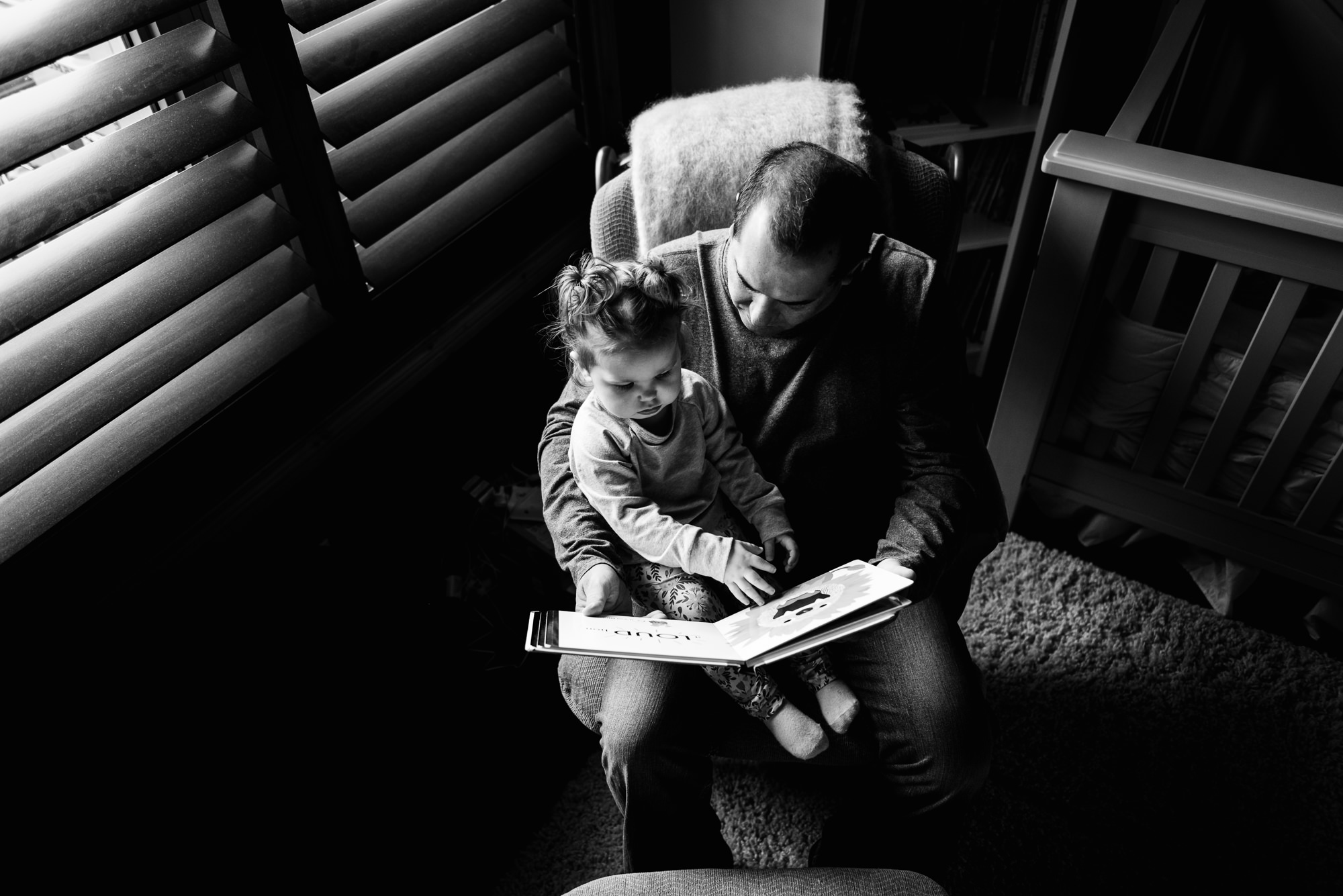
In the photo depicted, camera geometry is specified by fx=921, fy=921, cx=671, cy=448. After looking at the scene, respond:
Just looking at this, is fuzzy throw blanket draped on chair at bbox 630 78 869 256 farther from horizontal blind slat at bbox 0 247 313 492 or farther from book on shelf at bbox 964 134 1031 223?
book on shelf at bbox 964 134 1031 223

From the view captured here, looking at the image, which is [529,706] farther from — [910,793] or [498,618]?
[910,793]

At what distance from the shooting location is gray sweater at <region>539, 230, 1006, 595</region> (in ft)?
4.24

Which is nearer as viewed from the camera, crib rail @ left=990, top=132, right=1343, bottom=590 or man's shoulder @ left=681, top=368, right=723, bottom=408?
man's shoulder @ left=681, top=368, right=723, bottom=408

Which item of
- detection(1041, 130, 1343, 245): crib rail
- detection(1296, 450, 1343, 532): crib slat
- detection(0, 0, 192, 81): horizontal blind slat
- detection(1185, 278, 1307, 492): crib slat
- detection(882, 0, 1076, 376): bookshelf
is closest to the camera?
detection(0, 0, 192, 81): horizontal blind slat

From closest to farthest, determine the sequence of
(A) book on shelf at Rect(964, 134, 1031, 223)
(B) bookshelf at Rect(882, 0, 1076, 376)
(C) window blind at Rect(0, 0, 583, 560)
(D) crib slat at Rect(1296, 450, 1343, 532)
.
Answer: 1. (C) window blind at Rect(0, 0, 583, 560)
2. (D) crib slat at Rect(1296, 450, 1343, 532)
3. (B) bookshelf at Rect(882, 0, 1076, 376)
4. (A) book on shelf at Rect(964, 134, 1031, 223)

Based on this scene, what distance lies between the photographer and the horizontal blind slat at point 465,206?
5.31 ft

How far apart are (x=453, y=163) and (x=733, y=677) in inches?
41.1

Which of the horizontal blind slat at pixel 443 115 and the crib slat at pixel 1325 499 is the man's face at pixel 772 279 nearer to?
the horizontal blind slat at pixel 443 115

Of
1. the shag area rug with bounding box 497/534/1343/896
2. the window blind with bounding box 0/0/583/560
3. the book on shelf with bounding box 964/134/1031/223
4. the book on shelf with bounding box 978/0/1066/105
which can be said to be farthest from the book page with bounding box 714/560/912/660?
the book on shelf with bounding box 978/0/1066/105

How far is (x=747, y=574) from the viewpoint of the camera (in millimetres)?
1178

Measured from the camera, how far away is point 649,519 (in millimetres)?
1198

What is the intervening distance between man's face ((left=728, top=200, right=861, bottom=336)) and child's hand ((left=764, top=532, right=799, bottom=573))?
0.29 meters

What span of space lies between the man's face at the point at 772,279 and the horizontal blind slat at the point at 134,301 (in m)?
0.72

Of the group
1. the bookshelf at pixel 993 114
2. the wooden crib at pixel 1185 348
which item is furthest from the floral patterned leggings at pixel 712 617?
the bookshelf at pixel 993 114
